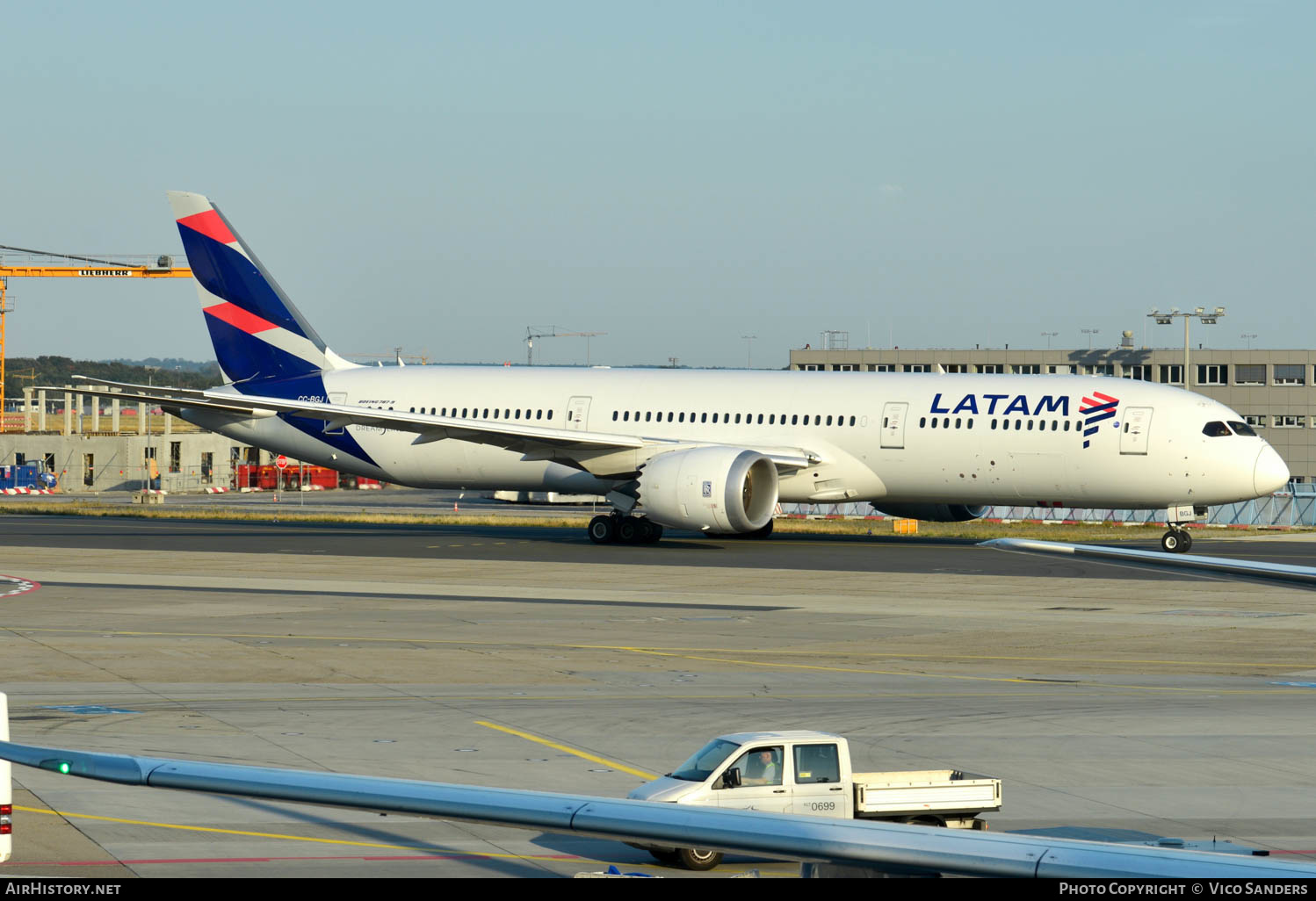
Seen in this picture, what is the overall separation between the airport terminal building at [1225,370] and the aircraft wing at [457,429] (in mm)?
56137

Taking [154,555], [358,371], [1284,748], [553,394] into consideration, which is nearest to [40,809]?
[1284,748]

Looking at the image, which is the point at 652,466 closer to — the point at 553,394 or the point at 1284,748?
the point at 553,394

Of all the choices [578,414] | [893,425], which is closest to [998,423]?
[893,425]

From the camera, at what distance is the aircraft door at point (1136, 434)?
3816 cm

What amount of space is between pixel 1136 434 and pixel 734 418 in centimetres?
1111

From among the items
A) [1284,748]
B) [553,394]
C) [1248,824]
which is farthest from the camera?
[553,394]

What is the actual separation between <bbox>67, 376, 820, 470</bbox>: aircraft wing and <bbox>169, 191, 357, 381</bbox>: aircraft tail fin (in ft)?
18.0

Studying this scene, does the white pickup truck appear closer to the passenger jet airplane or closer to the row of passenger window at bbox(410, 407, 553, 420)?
the passenger jet airplane

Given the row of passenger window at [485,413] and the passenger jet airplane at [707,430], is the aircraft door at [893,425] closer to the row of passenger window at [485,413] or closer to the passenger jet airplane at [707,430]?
the passenger jet airplane at [707,430]

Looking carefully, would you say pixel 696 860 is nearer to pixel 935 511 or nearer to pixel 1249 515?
pixel 935 511

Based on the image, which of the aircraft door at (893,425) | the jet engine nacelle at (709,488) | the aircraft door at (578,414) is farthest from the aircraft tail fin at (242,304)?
the aircraft door at (893,425)

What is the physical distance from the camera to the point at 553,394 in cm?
4519

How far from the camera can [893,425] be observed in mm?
40531

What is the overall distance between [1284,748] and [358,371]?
37072 mm
